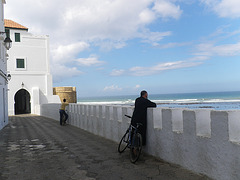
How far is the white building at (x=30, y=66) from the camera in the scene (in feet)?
97.2

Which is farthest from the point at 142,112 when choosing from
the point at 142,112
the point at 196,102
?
the point at 196,102

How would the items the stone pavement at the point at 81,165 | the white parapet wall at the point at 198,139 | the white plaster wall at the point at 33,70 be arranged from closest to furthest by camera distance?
the white parapet wall at the point at 198,139 < the stone pavement at the point at 81,165 < the white plaster wall at the point at 33,70

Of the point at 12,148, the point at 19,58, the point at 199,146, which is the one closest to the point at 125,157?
the point at 199,146

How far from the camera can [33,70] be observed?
1206 inches

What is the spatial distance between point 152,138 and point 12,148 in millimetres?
4447

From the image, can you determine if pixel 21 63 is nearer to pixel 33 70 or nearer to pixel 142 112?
pixel 33 70

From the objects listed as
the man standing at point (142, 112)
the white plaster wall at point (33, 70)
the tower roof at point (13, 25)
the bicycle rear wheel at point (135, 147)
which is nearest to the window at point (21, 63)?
the white plaster wall at point (33, 70)

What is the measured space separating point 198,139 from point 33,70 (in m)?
29.1

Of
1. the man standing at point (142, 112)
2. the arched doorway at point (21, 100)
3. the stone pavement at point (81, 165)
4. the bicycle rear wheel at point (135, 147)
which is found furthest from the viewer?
the arched doorway at point (21, 100)

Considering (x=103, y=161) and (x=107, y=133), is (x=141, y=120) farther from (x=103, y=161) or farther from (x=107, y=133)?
(x=107, y=133)

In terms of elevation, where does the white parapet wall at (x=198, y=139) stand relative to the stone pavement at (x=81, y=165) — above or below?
above

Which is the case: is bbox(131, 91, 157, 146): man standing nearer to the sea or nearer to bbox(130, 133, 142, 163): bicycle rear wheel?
bbox(130, 133, 142, 163): bicycle rear wheel

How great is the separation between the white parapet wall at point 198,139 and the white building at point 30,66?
996 inches

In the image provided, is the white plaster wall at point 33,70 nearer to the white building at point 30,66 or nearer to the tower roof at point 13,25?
the white building at point 30,66
